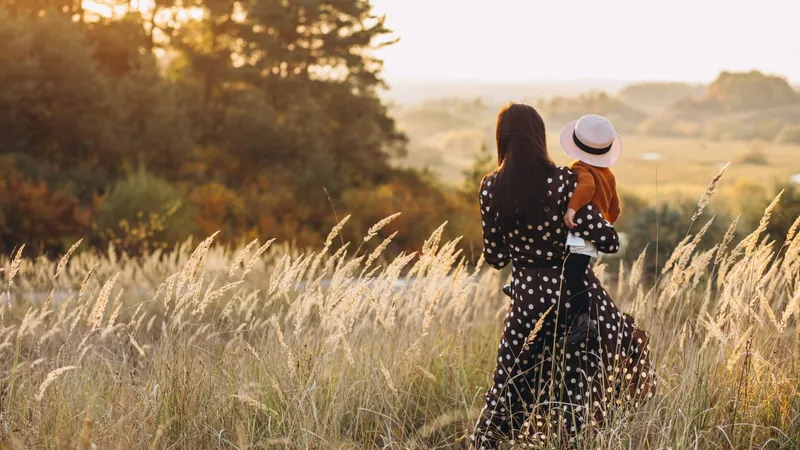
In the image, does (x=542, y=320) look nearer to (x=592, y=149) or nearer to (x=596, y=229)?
(x=596, y=229)

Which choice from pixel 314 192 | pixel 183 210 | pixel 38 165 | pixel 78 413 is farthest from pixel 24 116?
pixel 78 413

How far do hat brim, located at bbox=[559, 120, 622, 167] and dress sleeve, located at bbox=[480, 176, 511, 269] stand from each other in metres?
0.34

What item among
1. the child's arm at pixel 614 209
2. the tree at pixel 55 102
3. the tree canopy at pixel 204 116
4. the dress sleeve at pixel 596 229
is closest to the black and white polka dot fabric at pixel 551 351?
the dress sleeve at pixel 596 229

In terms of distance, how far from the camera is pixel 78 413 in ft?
11.8

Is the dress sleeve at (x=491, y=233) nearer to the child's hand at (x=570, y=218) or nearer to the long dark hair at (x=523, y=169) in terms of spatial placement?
the long dark hair at (x=523, y=169)

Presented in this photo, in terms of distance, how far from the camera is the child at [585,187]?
11.5ft

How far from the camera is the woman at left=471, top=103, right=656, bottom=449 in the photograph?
3.55 metres

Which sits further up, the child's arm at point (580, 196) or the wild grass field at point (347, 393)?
the child's arm at point (580, 196)

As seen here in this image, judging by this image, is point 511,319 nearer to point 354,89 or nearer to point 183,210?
point 183,210

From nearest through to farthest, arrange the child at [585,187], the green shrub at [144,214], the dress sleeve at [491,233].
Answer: the child at [585,187]
the dress sleeve at [491,233]
the green shrub at [144,214]

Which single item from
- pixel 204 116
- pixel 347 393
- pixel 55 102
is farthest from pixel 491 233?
pixel 204 116

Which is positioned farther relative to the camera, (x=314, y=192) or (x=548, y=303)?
(x=314, y=192)

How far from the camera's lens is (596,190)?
11.8ft

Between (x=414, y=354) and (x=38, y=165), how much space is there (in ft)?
50.6
